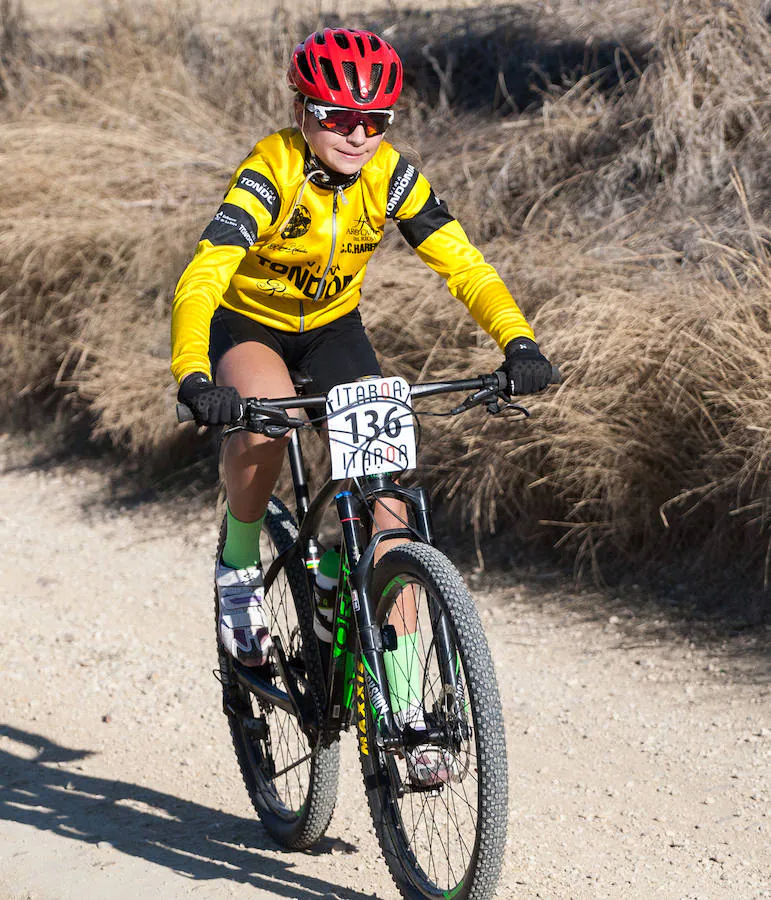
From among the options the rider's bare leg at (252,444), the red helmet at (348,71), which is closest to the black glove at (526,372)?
the rider's bare leg at (252,444)

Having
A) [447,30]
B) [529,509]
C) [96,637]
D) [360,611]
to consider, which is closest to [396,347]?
[529,509]

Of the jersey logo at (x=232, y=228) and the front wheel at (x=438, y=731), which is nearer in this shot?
A: the front wheel at (x=438, y=731)

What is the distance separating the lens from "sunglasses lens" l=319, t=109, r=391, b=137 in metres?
3.34

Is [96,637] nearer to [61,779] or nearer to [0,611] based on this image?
[0,611]

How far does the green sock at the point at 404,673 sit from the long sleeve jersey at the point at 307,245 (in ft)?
2.87

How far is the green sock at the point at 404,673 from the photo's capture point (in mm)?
3088

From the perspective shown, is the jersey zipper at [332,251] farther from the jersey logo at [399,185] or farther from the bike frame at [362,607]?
the bike frame at [362,607]

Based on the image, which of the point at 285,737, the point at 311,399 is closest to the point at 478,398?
the point at 311,399

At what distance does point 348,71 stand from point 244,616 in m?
1.63

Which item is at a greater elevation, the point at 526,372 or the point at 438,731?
the point at 526,372

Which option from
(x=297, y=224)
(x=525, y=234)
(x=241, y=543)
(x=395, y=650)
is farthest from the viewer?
(x=525, y=234)

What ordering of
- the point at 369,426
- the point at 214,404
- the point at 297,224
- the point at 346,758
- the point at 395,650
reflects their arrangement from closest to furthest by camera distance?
the point at 214,404 → the point at 369,426 → the point at 395,650 → the point at 297,224 → the point at 346,758

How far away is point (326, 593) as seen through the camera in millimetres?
3404

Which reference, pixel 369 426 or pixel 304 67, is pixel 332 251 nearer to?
pixel 304 67
